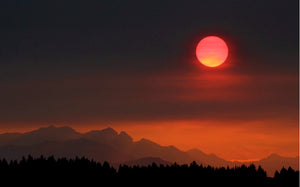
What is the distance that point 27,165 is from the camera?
199750 mm

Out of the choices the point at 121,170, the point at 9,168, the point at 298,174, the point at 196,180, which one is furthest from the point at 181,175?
the point at 9,168

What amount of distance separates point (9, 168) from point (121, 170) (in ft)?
129

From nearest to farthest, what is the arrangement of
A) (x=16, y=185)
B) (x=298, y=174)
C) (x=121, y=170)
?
1. (x=298, y=174)
2. (x=16, y=185)
3. (x=121, y=170)

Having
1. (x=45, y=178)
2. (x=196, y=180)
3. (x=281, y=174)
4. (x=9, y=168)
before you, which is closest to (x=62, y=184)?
(x=45, y=178)

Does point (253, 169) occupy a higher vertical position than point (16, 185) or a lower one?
higher

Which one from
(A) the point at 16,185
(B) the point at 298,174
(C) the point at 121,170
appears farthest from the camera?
(C) the point at 121,170

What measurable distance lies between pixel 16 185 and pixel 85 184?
24622mm

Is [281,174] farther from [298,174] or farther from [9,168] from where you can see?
[9,168]

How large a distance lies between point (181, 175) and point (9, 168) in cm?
6156

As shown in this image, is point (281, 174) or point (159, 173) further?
point (159, 173)

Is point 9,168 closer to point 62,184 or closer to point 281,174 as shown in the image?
point 62,184

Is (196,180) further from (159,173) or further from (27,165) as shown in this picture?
(27,165)

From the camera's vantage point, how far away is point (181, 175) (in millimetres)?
197750

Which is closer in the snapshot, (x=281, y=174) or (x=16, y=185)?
(x=281, y=174)
